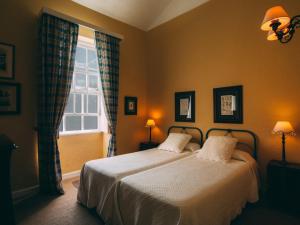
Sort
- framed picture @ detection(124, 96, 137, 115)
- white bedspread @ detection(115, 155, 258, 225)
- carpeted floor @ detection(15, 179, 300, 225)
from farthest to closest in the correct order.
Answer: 1. framed picture @ detection(124, 96, 137, 115)
2. carpeted floor @ detection(15, 179, 300, 225)
3. white bedspread @ detection(115, 155, 258, 225)

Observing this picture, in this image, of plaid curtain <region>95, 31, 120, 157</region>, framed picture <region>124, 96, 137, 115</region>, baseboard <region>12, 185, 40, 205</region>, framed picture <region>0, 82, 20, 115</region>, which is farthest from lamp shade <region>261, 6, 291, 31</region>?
baseboard <region>12, 185, 40, 205</region>

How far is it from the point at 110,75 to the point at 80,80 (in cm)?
Answer: 68

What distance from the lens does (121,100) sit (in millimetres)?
3963

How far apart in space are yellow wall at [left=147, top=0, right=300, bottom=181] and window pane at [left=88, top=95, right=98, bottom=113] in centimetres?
Answer: 142

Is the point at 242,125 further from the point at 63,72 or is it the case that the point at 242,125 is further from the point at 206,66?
the point at 63,72

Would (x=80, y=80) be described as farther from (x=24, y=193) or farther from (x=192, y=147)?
(x=192, y=147)

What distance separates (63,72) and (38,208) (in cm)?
198

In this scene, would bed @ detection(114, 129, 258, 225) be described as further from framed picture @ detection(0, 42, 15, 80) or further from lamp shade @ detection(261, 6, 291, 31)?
framed picture @ detection(0, 42, 15, 80)

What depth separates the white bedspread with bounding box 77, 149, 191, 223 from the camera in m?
1.95

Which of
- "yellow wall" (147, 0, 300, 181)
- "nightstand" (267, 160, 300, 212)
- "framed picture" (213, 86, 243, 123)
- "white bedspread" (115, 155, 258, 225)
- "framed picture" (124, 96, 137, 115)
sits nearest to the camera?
"white bedspread" (115, 155, 258, 225)

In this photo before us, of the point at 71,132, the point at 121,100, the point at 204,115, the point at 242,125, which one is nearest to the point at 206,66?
the point at 204,115

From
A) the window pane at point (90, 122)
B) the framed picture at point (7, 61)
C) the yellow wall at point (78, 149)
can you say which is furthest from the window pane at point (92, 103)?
the framed picture at point (7, 61)

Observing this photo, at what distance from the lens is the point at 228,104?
9.99ft

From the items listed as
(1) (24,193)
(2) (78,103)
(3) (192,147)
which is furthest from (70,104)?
(3) (192,147)
